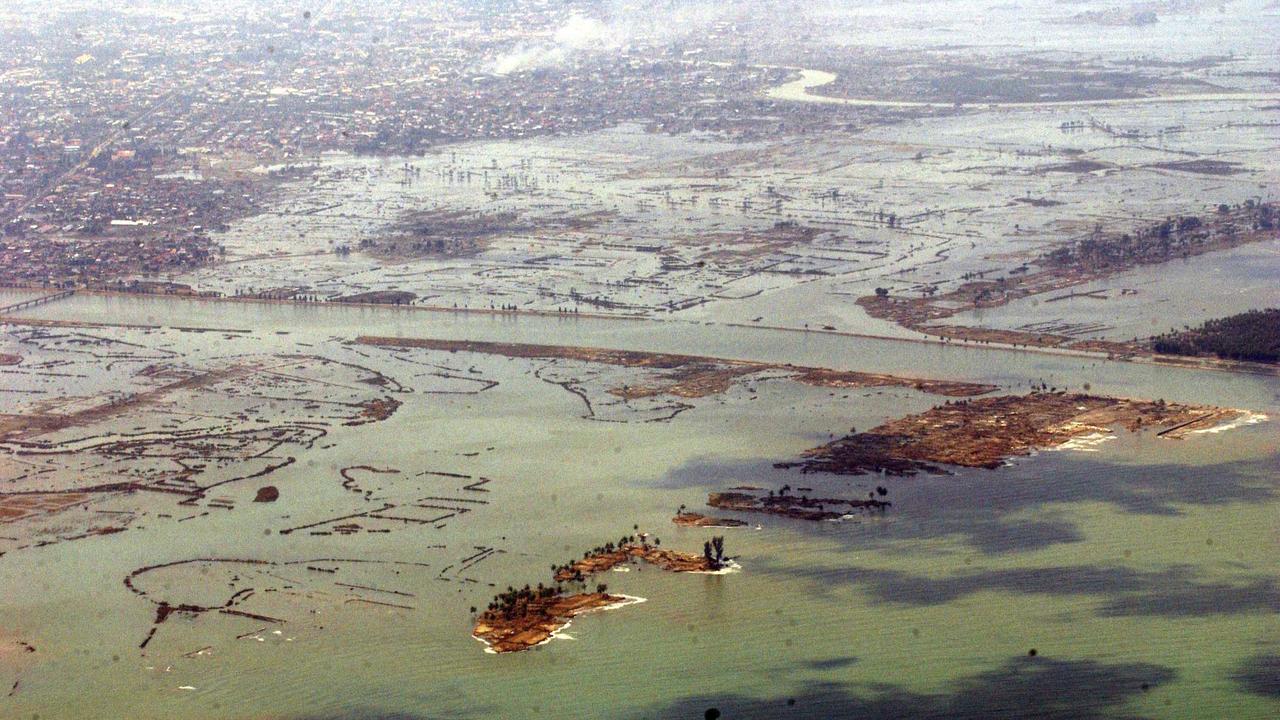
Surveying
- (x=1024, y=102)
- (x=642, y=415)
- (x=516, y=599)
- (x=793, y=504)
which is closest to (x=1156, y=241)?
(x=642, y=415)

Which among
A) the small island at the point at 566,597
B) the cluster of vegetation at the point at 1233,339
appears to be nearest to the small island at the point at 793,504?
the small island at the point at 566,597

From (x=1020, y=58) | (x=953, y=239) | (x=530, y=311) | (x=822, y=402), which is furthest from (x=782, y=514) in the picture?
(x=1020, y=58)

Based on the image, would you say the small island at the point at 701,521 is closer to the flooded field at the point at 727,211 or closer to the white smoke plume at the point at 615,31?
the flooded field at the point at 727,211

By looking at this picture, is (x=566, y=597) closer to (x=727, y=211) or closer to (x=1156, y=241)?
(x=1156, y=241)

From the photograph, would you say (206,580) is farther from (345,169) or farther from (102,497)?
(345,169)

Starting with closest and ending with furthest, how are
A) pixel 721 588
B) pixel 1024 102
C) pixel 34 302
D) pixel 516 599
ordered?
pixel 516 599
pixel 721 588
pixel 34 302
pixel 1024 102

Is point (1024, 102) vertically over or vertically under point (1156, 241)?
over
